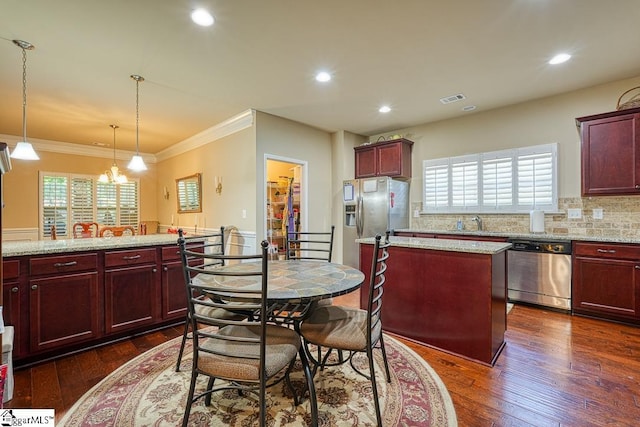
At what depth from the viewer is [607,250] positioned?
3070 millimetres

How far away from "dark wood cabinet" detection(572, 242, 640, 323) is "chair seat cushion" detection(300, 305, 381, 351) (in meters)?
2.79

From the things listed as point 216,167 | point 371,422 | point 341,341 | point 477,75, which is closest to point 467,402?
point 371,422

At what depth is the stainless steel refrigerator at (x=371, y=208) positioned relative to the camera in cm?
470

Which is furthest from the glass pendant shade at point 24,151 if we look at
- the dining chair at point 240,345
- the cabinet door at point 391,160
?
the cabinet door at point 391,160

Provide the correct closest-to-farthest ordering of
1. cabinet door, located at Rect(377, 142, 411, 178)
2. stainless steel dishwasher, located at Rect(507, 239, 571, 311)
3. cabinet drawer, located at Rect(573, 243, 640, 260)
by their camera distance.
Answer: cabinet drawer, located at Rect(573, 243, 640, 260) < stainless steel dishwasher, located at Rect(507, 239, 571, 311) < cabinet door, located at Rect(377, 142, 411, 178)

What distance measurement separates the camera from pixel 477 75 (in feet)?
10.5

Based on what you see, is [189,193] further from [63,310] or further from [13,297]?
[13,297]

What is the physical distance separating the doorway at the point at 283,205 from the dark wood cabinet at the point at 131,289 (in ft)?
7.26

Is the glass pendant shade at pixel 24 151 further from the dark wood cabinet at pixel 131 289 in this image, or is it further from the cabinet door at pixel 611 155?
the cabinet door at pixel 611 155

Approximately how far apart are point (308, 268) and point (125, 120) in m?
4.22

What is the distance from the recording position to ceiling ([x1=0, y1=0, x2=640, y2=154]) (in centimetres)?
217

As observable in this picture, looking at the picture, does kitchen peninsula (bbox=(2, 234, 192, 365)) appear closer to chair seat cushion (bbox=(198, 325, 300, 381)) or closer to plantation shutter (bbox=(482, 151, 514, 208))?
chair seat cushion (bbox=(198, 325, 300, 381))

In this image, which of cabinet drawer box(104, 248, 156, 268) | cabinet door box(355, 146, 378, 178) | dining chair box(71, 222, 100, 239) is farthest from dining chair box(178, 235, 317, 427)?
dining chair box(71, 222, 100, 239)

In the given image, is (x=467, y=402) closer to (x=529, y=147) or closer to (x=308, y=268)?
(x=308, y=268)
